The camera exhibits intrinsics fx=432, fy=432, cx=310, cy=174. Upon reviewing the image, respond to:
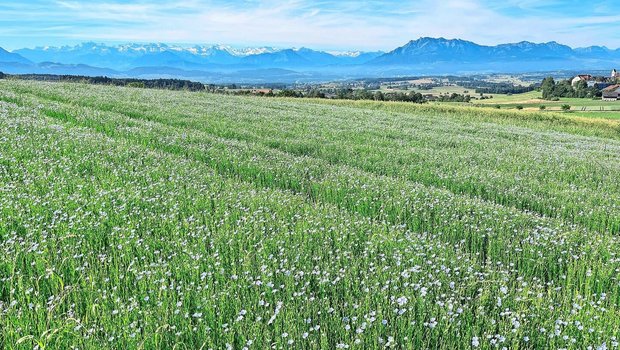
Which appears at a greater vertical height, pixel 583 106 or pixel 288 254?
pixel 583 106

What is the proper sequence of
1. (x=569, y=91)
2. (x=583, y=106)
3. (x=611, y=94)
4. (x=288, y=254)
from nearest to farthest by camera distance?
1. (x=288, y=254)
2. (x=583, y=106)
3. (x=611, y=94)
4. (x=569, y=91)

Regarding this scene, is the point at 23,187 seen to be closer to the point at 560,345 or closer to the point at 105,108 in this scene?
the point at 560,345

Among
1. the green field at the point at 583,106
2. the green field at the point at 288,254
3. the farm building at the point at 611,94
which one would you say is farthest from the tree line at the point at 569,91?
the green field at the point at 288,254

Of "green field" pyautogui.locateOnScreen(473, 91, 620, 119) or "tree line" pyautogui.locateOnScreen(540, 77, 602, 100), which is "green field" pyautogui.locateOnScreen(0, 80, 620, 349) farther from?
"tree line" pyautogui.locateOnScreen(540, 77, 602, 100)

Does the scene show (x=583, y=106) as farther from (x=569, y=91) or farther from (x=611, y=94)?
(x=569, y=91)

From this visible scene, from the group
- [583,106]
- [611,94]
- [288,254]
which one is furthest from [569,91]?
[288,254]

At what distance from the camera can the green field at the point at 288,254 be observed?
4.71 meters

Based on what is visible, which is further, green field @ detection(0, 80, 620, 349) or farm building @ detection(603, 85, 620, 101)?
farm building @ detection(603, 85, 620, 101)

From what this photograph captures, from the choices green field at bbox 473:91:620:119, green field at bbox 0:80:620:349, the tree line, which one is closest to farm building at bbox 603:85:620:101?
the tree line

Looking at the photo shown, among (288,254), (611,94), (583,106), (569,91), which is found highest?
(569,91)

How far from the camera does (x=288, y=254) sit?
21.6 feet

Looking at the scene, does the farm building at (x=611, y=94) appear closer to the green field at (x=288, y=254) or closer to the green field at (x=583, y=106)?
the green field at (x=583, y=106)

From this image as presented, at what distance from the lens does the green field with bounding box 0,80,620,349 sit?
15.4ft

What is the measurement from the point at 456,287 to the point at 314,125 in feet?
71.0
